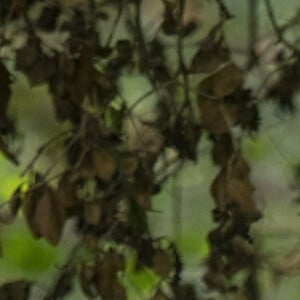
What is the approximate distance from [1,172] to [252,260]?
0.49m

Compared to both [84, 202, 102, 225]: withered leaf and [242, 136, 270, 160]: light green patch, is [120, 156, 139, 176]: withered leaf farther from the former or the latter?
[242, 136, 270, 160]: light green patch

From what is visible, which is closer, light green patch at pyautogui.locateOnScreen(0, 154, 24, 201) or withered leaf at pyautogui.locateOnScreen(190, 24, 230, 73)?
withered leaf at pyautogui.locateOnScreen(190, 24, 230, 73)

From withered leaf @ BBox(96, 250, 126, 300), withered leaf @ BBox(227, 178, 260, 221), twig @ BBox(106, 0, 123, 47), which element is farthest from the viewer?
twig @ BBox(106, 0, 123, 47)

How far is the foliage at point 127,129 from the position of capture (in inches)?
42.2

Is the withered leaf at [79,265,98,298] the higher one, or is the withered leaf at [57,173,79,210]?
the withered leaf at [57,173,79,210]

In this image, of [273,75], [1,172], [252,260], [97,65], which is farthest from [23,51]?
[252,260]

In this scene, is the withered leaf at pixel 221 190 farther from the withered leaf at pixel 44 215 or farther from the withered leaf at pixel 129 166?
the withered leaf at pixel 44 215

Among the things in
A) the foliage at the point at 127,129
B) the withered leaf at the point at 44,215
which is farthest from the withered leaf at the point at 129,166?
the withered leaf at the point at 44,215

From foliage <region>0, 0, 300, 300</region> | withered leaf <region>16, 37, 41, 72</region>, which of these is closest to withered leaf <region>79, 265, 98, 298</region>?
foliage <region>0, 0, 300, 300</region>

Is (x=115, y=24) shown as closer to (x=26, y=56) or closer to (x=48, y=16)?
(x=48, y=16)

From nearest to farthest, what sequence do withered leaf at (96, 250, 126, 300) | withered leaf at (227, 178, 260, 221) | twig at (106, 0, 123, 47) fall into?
1. withered leaf at (227, 178, 260, 221)
2. withered leaf at (96, 250, 126, 300)
3. twig at (106, 0, 123, 47)

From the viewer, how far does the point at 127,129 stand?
1.26 meters

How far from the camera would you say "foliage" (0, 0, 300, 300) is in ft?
3.51

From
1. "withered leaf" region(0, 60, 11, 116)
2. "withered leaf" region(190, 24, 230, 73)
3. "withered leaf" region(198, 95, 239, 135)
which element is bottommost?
"withered leaf" region(0, 60, 11, 116)
